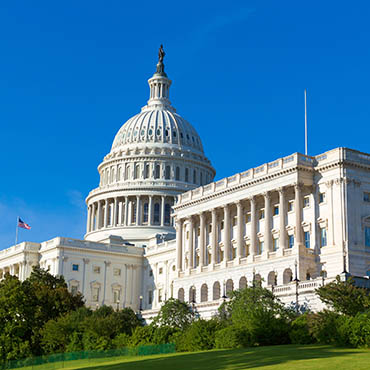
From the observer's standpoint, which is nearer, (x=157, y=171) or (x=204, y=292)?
(x=204, y=292)

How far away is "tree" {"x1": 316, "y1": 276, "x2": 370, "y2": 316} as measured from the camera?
66.9 metres

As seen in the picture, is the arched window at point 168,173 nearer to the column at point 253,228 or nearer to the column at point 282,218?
the column at point 253,228

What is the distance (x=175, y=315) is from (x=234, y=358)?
89.6ft

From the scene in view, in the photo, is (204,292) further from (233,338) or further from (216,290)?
(233,338)

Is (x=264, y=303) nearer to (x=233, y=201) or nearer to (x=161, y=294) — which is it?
(x=233, y=201)

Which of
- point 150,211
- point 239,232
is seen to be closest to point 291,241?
point 239,232

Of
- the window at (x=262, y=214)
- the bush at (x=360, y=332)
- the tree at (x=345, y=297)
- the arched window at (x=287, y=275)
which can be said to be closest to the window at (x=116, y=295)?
the window at (x=262, y=214)

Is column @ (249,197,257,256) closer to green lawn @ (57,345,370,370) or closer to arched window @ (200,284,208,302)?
arched window @ (200,284,208,302)

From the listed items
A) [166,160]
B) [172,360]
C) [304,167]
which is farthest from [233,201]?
[166,160]

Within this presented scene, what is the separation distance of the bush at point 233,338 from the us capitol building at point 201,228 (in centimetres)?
1158

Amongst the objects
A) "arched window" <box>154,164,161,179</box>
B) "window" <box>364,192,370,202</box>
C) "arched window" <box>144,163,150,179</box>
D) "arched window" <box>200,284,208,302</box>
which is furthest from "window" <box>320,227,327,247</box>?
A: "arched window" <box>144,163,150,179</box>

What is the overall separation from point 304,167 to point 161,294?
1889 inches

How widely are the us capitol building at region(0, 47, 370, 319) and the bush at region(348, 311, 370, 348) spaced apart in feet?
49.2

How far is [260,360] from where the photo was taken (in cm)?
5325
